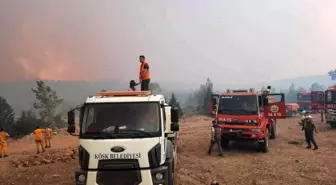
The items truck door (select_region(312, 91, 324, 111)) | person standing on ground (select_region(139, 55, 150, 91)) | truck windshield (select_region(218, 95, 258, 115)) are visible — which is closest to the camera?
person standing on ground (select_region(139, 55, 150, 91))

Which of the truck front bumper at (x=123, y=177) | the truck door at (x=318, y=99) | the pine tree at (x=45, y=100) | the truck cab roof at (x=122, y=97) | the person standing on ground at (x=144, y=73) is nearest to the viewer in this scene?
the truck front bumper at (x=123, y=177)

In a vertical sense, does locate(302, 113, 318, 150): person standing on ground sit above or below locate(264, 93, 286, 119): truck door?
below

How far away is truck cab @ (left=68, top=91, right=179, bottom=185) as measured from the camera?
6.34 m

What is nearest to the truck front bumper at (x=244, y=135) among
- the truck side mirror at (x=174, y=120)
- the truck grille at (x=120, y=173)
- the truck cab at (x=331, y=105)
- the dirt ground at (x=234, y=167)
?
the dirt ground at (x=234, y=167)

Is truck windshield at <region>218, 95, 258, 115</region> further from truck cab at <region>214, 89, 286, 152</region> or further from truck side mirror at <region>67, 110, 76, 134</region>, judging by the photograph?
truck side mirror at <region>67, 110, 76, 134</region>

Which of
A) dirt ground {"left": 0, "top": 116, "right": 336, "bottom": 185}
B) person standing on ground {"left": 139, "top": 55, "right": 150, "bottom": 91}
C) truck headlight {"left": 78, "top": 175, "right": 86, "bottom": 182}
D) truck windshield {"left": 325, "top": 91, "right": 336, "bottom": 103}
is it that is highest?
person standing on ground {"left": 139, "top": 55, "right": 150, "bottom": 91}

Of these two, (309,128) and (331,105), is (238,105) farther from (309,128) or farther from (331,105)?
(331,105)

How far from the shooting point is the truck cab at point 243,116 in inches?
485

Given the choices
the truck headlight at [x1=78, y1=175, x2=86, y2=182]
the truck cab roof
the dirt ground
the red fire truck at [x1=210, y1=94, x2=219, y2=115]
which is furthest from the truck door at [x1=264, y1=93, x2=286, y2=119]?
the truck headlight at [x1=78, y1=175, x2=86, y2=182]

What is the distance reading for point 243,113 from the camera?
41.2 feet

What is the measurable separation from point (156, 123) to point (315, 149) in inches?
373

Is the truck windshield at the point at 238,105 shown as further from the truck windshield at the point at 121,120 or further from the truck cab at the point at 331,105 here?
the truck cab at the point at 331,105

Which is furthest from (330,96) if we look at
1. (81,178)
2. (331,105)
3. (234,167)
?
(81,178)

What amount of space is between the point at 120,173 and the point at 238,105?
7.48m
